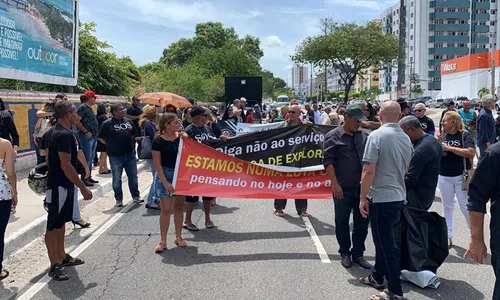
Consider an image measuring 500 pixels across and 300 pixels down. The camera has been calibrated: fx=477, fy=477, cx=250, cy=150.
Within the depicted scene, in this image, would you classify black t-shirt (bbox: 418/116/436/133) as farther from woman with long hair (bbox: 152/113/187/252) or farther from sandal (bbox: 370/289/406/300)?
sandal (bbox: 370/289/406/300)

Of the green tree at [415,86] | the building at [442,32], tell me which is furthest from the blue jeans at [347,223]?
the building at [442,32]

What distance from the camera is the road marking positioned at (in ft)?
16.3

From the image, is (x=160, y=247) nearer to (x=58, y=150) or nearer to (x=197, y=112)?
(x=58, y=150)

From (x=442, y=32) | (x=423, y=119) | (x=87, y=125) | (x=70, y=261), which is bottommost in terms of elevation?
(x=70, y=261)

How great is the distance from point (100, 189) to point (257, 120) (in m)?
13.1

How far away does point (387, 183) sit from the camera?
4488 mm

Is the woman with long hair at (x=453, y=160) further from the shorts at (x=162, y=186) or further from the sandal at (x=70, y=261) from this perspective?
the sandal at (x=70, y=261)

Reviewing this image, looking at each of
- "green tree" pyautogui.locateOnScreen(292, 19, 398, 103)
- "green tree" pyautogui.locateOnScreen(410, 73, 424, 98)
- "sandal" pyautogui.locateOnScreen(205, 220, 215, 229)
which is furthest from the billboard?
"green tree" pyautogui.locateOnScreen(410, 73, 424, 98)

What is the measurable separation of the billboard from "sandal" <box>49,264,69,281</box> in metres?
9.12

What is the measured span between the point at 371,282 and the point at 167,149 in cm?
307

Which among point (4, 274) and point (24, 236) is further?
point (24, 236)

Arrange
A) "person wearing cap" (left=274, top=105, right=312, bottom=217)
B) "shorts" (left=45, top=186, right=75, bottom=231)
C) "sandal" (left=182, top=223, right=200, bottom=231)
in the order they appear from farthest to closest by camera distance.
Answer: "person wearing cap" (left=274, top=105, right=312, bottom=217) < "sandal" (left=182, top=223, right=200, bottom=231) < "shorts" (left=45, top=186, right=75, bottom=231)

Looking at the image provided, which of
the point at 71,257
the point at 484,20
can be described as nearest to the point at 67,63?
the point at 71,257

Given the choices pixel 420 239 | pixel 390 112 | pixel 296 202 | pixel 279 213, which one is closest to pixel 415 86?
pixel 296 202
